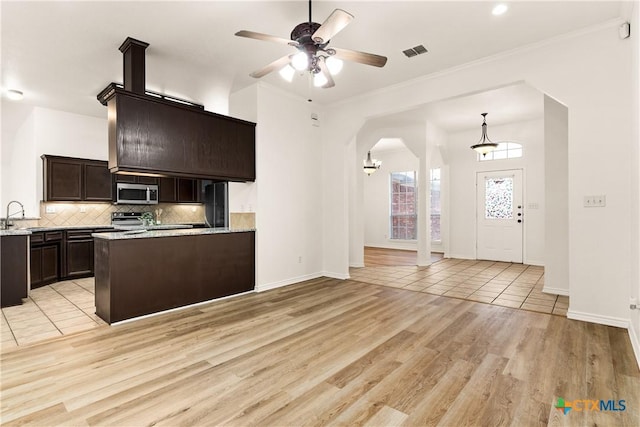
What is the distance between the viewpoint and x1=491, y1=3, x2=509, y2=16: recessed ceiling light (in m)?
3.06

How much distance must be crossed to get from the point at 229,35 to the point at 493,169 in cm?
668

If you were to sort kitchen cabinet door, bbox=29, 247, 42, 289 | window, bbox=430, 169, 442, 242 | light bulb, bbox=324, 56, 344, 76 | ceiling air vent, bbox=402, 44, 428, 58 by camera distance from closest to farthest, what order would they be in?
1. light bulb, bbox=324, 56, 344, 76
2. ceiling air vent, bbox=402, 44, 428, 58
3. kitchen cabinet door, bbox=29, 247, 42, 289
4. window, bbox=430, 169, 442, 242

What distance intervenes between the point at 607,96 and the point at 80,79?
21.9ft

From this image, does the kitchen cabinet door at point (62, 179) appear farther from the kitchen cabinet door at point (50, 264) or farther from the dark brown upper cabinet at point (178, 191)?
the dark brown upper cabinet at point (178, 191)

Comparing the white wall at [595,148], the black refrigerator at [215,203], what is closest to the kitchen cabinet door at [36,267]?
the black refrigerator at [215,203]

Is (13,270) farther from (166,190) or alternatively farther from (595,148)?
(595,148)

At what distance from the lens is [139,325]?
3406mm

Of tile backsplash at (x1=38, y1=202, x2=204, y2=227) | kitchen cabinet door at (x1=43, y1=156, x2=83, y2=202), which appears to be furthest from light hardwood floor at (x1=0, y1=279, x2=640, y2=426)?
tile backsplash at (x1=38, y1=202, x2=204, y2=227)

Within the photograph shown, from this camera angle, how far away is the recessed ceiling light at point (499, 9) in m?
3.06

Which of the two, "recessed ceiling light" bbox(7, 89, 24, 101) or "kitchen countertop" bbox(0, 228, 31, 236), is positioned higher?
"recessed ceiling light" bbox(7, 89, 24, 101)

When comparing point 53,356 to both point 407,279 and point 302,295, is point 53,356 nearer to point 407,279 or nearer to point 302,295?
point 302,295

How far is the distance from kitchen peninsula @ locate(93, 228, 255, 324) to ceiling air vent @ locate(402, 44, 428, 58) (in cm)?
324

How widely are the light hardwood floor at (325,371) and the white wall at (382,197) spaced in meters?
6.61

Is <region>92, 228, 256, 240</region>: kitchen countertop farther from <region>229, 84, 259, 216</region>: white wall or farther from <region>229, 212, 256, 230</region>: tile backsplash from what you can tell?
<region>229, 84, 259, 216</region>: white wall
